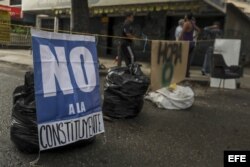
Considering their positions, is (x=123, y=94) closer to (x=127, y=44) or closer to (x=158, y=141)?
(x=158, y=141)

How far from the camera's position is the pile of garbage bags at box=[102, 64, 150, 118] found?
5.82m

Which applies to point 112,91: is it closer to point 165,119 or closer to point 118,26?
point 165,119

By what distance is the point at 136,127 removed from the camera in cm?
555

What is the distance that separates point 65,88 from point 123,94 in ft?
5.47

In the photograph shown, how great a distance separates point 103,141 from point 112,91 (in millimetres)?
1212

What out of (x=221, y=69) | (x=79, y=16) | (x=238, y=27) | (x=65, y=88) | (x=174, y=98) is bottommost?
(x=174, y=98)

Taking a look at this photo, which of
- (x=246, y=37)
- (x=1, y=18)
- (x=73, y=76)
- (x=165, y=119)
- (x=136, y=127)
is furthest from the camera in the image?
(x=246, y=37)

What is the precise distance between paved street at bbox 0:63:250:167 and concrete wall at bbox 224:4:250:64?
866cm

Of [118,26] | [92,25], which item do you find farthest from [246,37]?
[92,25]

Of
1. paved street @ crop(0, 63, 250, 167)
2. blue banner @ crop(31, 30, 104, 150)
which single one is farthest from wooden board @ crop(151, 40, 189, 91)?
blue banner @ crop(31, 30, 104, 150)

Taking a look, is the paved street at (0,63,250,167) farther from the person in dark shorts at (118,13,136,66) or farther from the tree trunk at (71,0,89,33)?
the tree trunk at (71,0,89,33)

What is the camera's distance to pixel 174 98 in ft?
22.6

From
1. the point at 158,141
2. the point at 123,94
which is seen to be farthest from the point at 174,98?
the point at 158,141

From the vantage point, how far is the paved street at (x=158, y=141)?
414 cm
